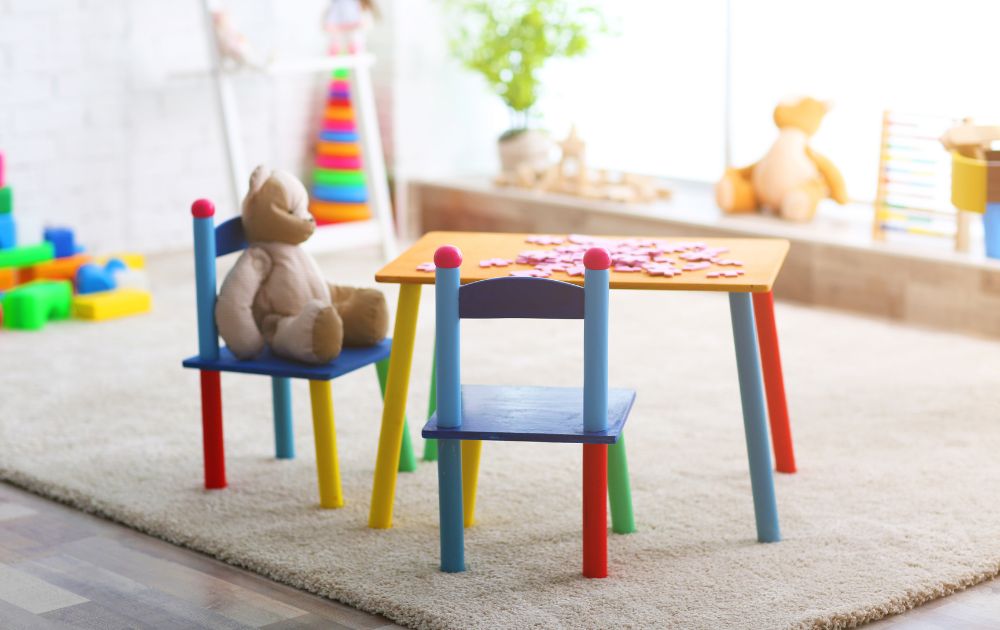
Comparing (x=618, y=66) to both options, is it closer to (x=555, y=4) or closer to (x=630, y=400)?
(x=555, y=4)

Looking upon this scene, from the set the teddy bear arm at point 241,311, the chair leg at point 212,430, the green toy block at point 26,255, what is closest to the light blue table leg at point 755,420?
the teddy bear arm at point 241,311

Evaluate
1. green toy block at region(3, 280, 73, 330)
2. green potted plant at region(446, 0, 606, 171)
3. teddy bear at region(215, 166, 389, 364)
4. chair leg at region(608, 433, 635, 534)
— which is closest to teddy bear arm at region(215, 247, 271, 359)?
teddy bear at region(215, 166, 389, 364)

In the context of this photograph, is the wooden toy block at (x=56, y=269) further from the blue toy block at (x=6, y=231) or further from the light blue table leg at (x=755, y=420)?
the light blue table leg at (x=755, y=420)

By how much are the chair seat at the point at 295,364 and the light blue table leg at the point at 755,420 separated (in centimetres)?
→ 67

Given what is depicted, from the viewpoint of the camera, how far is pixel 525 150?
5.31 metres

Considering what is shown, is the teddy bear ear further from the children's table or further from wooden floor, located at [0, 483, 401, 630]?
wooden floor, located at [0, 483, 401, 630]

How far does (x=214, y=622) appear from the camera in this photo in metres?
2.26

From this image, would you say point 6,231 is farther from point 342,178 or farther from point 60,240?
point 342,178

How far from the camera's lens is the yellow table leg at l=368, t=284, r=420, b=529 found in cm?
256

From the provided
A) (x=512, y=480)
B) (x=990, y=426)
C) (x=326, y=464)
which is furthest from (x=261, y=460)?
(x=990, y=426)

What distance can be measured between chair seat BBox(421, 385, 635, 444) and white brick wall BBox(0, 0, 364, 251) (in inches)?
108

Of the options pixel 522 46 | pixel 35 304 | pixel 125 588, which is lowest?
pixel 125 588

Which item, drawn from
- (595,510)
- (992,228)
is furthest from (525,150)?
(595,510)

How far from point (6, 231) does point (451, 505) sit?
2.40 m
